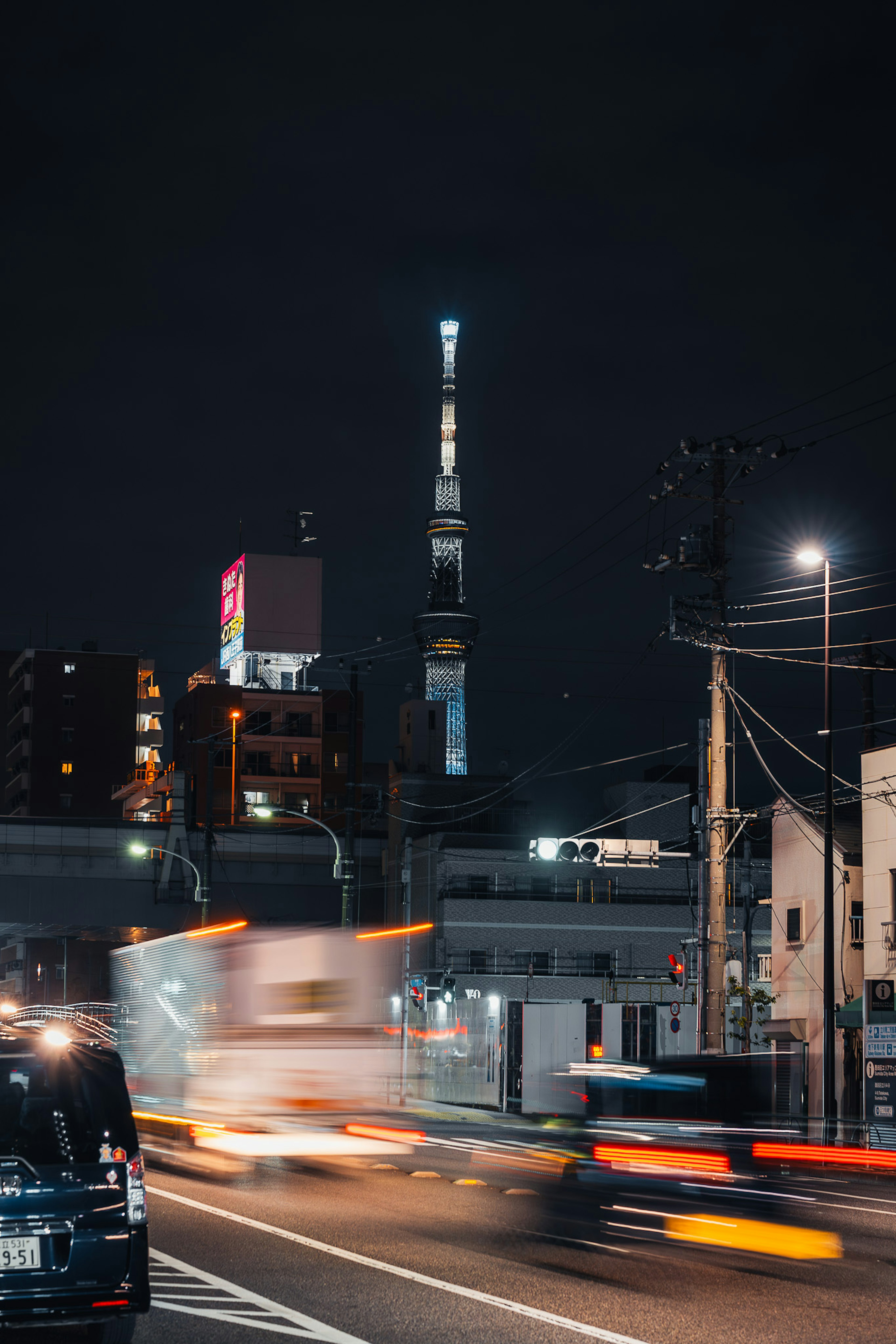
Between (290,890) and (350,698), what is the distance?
22825 mm

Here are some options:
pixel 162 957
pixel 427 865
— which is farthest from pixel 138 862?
pixel 162 957

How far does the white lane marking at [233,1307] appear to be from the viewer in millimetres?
8656

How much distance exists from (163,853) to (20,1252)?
5022 cm

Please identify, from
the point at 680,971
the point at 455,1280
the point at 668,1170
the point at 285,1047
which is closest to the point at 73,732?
the point at 680,971

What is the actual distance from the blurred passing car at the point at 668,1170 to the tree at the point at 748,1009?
86.2 ft

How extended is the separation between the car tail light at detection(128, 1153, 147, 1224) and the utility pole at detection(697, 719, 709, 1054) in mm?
20950

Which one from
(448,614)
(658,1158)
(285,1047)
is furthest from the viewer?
(448,614)

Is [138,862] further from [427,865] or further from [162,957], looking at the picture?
[162,957]

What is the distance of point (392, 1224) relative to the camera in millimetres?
13594

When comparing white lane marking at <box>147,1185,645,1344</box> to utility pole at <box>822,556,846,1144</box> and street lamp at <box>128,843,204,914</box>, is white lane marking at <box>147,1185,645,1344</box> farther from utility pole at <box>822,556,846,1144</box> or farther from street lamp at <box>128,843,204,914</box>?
street lamp at <box>128,843,204,914</box>

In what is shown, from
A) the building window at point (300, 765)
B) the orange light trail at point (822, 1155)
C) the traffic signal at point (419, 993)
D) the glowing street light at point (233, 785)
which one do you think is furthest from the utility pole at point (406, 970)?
the building window at point (300, 765)

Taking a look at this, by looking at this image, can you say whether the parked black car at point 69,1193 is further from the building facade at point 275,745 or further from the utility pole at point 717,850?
the building facade at point 275,745

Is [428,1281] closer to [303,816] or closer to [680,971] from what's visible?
[680,971]

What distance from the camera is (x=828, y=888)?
2828 centimetres
